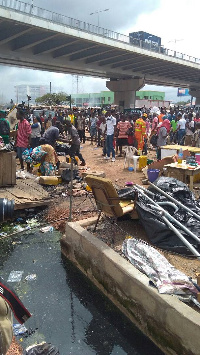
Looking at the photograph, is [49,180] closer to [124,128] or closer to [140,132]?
[140,132]

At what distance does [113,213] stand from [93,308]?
4.15 feet

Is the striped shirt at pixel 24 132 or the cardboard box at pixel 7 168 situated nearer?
the cardboard box at pixel 7 168

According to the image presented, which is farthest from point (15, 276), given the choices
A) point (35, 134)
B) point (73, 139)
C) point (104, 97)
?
point (104, 97)

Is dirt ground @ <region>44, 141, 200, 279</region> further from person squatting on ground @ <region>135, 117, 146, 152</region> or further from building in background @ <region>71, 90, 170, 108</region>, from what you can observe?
building in background @ <region>71, 90, 170, 108</region>

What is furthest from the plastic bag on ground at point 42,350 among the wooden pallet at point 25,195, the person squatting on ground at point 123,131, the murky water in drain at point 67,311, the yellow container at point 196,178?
the person squatting on ground at point 123,131

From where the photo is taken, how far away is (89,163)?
10602 mm

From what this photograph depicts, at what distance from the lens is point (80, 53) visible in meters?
31.1

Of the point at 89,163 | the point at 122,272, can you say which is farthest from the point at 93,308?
the point at 89,163

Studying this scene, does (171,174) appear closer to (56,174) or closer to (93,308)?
(56,174)

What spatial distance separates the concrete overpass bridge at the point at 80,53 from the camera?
22266mm

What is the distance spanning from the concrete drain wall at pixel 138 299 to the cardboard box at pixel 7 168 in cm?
240

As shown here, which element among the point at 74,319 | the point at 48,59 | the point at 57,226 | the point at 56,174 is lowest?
the point at 74,319

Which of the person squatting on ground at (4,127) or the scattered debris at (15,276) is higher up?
the person squatting on ground at (4,127)

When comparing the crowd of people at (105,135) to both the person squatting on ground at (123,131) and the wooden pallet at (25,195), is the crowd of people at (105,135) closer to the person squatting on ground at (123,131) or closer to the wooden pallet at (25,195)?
the person squatting on ground at (123,131)
